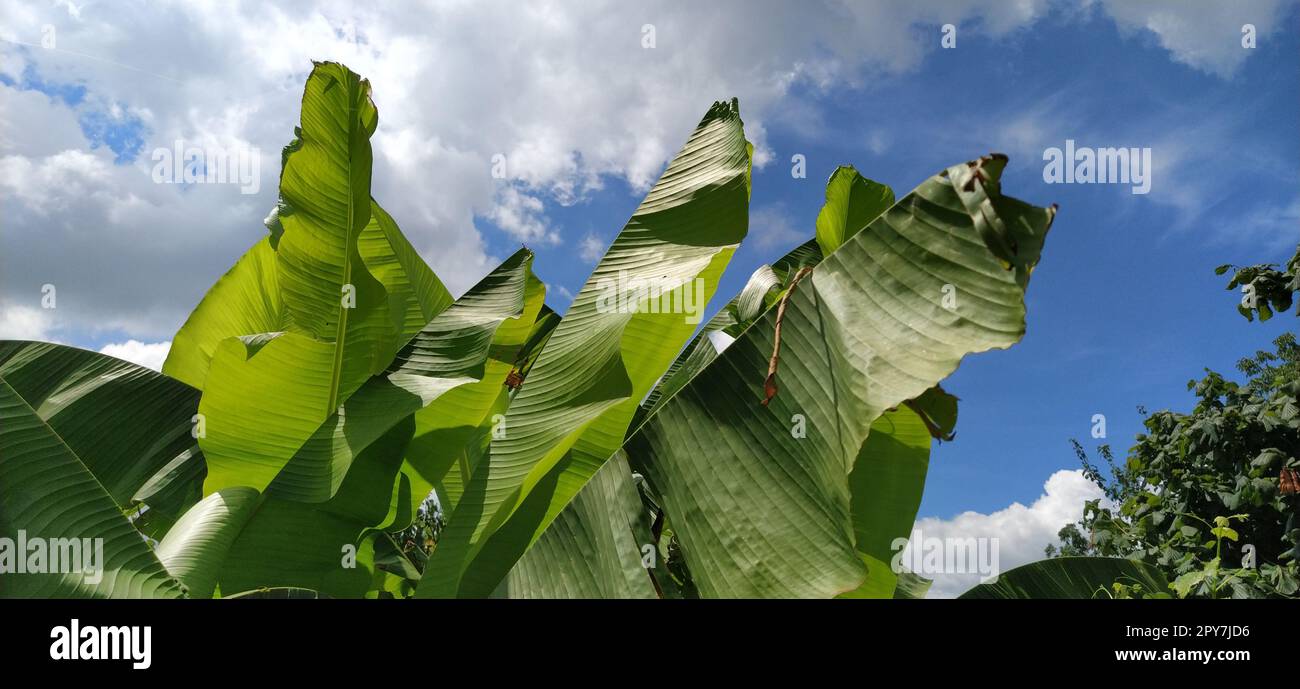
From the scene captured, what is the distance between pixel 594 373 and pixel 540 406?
193mm

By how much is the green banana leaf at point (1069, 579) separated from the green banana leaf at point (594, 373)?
3.99 ft

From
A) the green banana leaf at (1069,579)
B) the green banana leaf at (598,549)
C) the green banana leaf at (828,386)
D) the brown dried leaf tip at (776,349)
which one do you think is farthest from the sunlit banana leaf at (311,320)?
the green banana leaf at (1069,579)

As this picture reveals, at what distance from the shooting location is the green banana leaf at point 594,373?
1.70m

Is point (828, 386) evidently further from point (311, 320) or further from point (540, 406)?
point (311, 320)

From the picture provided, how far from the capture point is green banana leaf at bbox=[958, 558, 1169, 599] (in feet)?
7.42

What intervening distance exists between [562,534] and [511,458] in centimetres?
27

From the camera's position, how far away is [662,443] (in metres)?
1.49

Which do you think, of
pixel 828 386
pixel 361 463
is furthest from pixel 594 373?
pixel 361 463

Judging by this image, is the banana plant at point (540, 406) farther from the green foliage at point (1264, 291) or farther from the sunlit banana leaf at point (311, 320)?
the green foliage at point (1264, 291)

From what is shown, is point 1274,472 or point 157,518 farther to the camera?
point 1274,472
